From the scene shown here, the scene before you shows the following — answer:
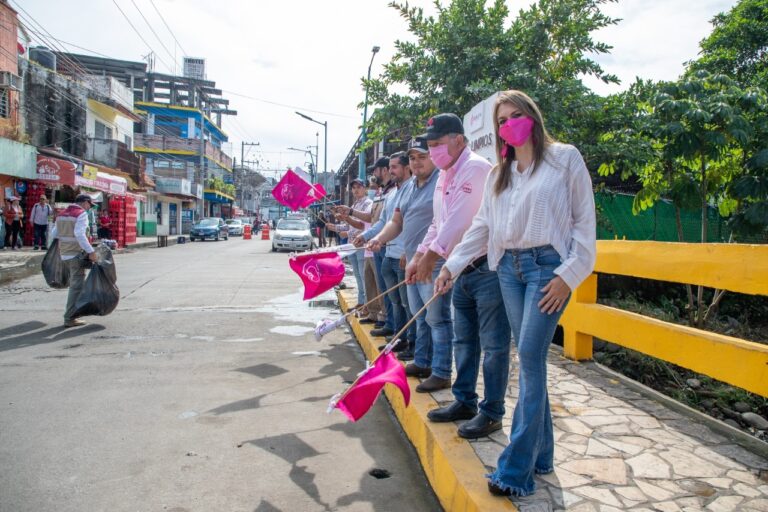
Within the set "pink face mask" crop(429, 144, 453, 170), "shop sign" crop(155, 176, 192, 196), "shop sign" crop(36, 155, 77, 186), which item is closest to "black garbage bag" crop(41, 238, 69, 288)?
"pink face mask" crop(429, 144, 453, 170)

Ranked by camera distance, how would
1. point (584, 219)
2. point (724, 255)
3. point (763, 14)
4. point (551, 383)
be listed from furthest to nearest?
point (763, 14) → point (551, 383) → point (724, 255) → point (584, 219)

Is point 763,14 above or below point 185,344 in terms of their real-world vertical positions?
above

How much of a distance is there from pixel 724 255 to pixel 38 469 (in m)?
4.24

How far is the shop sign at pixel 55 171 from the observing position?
19.5m

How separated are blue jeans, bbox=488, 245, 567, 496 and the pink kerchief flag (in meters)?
6.35

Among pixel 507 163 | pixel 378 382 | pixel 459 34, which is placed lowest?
pixel 378 382

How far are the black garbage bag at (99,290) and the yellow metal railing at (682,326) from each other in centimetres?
554

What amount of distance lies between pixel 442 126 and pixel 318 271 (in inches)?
111

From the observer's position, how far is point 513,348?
5.27 meters

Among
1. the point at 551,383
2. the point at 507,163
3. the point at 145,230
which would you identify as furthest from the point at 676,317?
the point at 145,230

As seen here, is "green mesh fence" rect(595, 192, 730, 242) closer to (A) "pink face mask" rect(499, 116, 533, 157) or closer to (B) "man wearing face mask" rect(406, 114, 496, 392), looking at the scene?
(B) "man wearing face mask" rect(406, 114, 496, 392)

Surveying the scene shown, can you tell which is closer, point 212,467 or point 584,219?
point 584,219

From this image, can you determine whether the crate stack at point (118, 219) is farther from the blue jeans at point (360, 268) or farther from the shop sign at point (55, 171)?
the blue jeans at point (360, 268)

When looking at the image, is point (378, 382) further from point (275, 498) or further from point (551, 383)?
point (551, 383)
